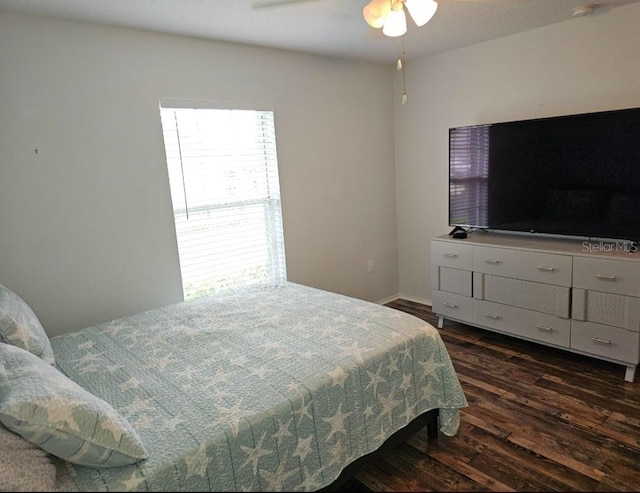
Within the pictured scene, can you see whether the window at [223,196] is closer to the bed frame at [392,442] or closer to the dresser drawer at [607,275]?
the bed frame at [392,442]

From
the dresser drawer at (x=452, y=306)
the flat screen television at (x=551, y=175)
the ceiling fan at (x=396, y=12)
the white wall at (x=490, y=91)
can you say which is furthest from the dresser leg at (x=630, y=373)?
the ceiling fan at (x=396, y=12)

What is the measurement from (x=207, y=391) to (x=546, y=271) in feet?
7.63

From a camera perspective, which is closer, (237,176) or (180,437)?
(180,437)

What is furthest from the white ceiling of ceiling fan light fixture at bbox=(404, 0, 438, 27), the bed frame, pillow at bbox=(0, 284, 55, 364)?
the bed frame

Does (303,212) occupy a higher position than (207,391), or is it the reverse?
(303,212)

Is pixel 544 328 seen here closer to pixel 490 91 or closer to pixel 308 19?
pixel 490 91

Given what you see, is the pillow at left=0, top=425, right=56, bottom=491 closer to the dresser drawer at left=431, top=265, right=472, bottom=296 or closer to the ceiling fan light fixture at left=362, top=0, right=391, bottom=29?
the ceiling fan light fixture at left=362, top=0, right=391, bottom=29

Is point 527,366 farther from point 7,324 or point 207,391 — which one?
point 7,324

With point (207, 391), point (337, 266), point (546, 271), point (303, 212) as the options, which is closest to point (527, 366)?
point (546, 271)

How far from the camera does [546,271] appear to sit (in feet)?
9.41

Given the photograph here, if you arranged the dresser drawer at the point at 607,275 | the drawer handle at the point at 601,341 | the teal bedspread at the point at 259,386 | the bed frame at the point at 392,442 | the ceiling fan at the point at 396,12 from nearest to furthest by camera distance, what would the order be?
the teal bedspread at the point at 259,386 → the bed frame at the point at 392,442 → the ceiling fan at the point at 396,12 → the dresser drawer at the point at 607,275 → the drawer handle at the point at 601,341

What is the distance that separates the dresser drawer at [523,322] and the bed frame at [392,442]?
1.29 m

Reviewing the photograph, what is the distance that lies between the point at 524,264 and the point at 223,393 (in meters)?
2.27

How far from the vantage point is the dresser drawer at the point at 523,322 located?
9.43 feet
